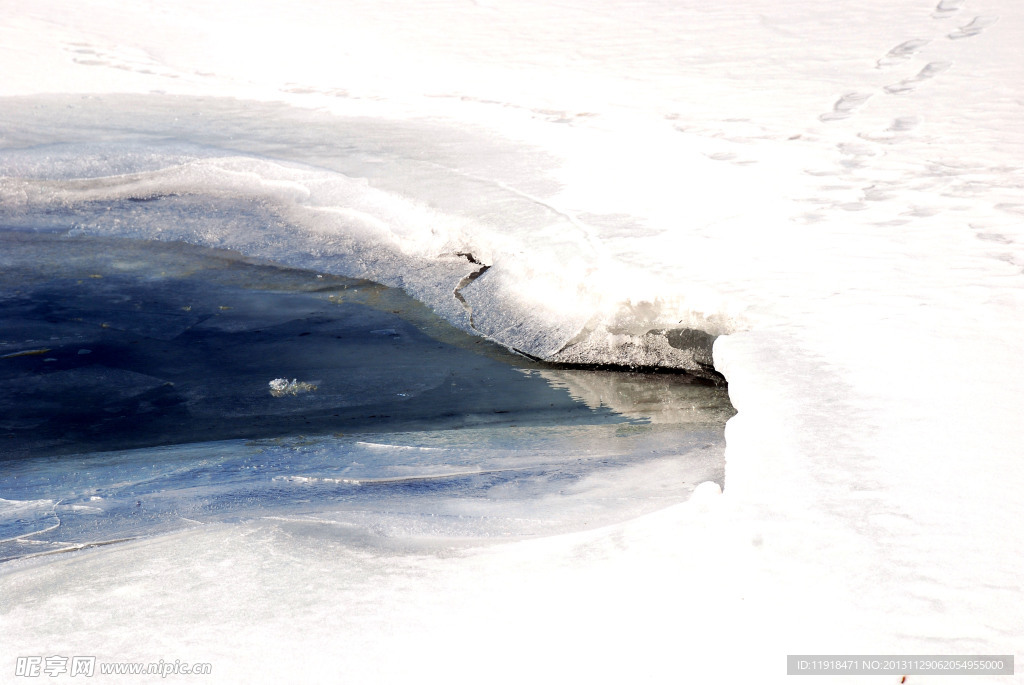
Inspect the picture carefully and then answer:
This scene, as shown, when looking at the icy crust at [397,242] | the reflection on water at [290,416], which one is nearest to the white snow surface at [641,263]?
the icy crust at [397,242]

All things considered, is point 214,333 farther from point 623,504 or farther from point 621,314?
point 623,504

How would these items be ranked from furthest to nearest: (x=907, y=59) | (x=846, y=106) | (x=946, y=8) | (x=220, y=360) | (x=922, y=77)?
(x=946, y=8), (x=907, y=59), (x=922, y=77), (x=846, y=106), (x=220, y=360)

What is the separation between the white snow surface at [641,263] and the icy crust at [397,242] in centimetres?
2

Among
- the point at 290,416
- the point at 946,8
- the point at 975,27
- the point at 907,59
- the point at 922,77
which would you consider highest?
the point at 946,8

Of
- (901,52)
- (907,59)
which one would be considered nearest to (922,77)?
(907,59)

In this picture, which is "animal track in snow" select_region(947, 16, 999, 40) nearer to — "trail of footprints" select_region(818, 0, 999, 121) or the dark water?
"trail of footprints" select_region(818, 0, 999, 121)

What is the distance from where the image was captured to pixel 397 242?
362 centimetres

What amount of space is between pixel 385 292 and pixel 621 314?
1141 millimetres

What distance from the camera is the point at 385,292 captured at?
3.49 meters

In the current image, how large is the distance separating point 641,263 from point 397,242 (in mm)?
1270

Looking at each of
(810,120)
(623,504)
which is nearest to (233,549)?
(623,504)

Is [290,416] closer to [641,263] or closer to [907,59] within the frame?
[641,263]

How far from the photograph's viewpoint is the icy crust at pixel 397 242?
2.80 metres

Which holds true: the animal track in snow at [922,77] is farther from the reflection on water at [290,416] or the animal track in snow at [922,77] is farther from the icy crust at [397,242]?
the reflection on water at [290,416]
